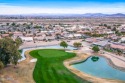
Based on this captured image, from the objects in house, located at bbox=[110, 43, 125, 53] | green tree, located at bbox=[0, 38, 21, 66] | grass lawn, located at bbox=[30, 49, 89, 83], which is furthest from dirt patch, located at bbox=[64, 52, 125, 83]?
house, located at bbox=[110, 43, 125, 53]

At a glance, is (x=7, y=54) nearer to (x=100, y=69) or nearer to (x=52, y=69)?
(x=52, y=69)

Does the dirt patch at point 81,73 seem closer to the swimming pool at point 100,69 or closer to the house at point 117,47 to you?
the swimming pool at point 100,69

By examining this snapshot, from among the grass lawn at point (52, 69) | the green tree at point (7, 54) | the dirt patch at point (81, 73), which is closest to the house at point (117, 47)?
the dirt patch at point (81, 73)

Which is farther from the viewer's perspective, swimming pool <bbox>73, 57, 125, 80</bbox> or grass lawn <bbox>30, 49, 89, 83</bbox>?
swimming pool <bbox>73, 57, 125, 80</bbox>

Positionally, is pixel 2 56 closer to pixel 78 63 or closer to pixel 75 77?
pixel 75 77

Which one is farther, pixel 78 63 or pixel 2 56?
pixel 78 63

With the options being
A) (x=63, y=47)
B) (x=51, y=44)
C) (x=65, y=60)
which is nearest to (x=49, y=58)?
(x=65, y=60)

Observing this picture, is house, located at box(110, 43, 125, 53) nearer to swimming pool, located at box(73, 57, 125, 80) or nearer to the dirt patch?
swimming pool, located at box(73, 57, 125, 80)
